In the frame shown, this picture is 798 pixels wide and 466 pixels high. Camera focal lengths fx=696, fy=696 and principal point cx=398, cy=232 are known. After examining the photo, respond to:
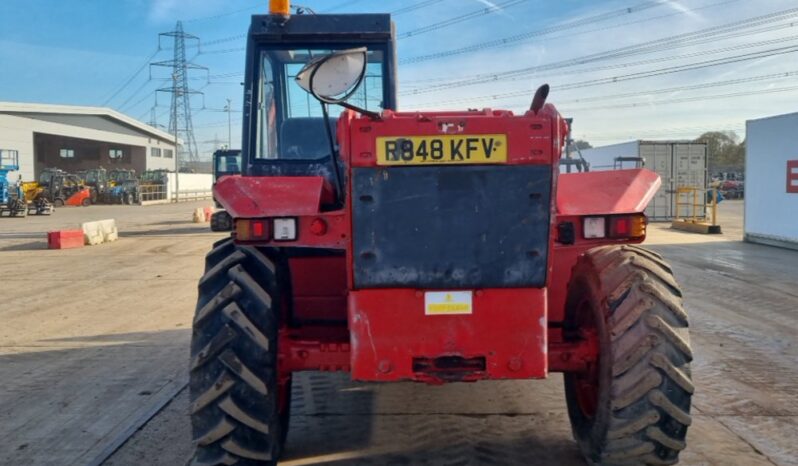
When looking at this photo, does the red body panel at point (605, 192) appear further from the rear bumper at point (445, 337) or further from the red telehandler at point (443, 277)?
the rear bumper at point (445, 337)

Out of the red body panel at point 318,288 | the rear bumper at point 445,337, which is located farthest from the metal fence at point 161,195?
the rear bumper at point 445,337

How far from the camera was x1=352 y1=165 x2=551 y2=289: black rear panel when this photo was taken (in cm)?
353

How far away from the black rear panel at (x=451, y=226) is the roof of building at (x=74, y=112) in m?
54.0

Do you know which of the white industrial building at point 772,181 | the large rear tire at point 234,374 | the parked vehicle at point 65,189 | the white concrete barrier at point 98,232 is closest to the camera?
the large rear tire at point 234,374

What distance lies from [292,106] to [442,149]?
2570mm

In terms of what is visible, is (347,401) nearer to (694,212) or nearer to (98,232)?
(98,232)

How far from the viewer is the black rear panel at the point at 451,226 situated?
11.6 feet

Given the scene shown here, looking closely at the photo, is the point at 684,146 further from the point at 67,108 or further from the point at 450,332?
the point at 67,108

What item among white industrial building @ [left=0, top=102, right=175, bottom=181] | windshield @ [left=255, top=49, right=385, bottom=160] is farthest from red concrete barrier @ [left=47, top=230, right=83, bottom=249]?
white industrial building @ [left=0, top=102, right=175, bottom=181]

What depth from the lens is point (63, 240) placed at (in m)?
19.2

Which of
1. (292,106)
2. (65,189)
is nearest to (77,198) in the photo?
(65,189)

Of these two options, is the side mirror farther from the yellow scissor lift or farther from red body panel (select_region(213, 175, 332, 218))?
the yellow scissor lift

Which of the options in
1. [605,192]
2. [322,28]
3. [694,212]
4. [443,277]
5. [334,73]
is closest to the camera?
[334,73]

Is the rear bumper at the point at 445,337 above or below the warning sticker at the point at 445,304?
below
